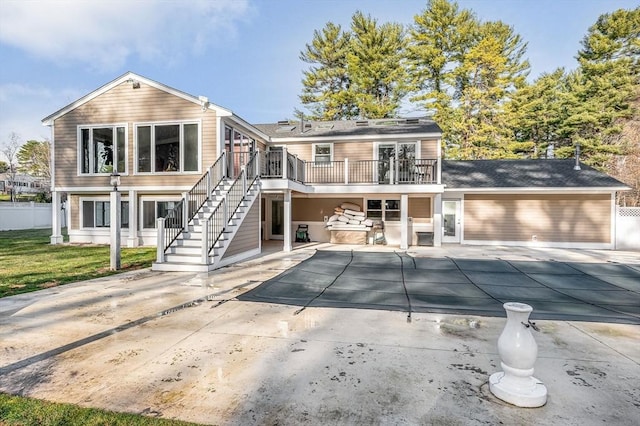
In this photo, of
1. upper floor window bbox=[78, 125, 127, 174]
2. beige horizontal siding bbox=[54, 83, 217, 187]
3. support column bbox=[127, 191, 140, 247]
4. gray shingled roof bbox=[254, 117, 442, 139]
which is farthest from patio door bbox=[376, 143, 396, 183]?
upper floor window bbox=[78, 125, 127, 174]

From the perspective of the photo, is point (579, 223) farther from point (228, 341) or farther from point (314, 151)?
point (228, 341)

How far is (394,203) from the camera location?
1352 centimetres

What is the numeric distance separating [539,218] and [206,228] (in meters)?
12.2

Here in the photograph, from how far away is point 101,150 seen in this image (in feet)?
39.8

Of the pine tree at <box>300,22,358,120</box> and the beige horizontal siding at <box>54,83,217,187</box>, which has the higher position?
the pine tree at <box>300,22,358,120</box>

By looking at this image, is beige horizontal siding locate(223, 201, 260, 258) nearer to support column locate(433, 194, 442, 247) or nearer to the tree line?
support column locate(433, 194, 442, 247)

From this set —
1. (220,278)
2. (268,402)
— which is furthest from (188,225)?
(268,402)

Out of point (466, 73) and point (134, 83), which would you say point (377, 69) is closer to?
point (466, 73)

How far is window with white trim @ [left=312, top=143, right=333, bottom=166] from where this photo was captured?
14.0m

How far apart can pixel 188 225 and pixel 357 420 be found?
24.2 feet

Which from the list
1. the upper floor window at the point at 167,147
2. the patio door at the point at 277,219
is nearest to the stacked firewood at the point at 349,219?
the patio door at the point at 277,219

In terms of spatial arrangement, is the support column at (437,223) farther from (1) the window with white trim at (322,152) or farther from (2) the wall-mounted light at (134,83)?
(2) the wall-mounted light at (134,83)

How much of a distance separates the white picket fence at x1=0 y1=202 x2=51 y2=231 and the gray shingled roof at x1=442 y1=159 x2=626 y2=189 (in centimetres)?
2344

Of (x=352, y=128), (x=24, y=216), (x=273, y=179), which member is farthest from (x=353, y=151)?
(x=24, y=216)
